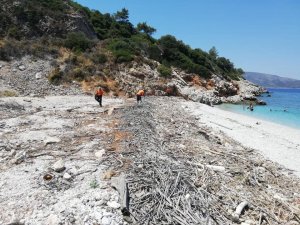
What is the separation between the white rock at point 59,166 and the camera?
909 cm

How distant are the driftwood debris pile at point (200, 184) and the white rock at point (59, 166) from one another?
1353mm

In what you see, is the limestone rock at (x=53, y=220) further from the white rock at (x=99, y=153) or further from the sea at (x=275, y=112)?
the sea at (x=275, y=112)

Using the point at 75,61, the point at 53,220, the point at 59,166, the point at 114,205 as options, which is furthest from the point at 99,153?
the point at 75,61

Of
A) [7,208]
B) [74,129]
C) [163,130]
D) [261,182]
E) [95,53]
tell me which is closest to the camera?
[7,208]

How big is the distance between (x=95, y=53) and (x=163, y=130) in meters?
25.1

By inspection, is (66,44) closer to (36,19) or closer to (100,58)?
(100,58)

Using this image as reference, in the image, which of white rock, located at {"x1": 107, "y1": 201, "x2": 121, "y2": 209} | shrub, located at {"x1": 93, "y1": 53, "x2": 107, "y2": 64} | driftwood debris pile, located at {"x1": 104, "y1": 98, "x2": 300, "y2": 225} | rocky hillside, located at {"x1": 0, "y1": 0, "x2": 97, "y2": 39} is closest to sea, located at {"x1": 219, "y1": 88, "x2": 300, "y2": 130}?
shrub, located at {"x1": 93, "y1": 53, "x2": 107, "y2": 64}

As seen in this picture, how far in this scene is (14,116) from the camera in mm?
17328

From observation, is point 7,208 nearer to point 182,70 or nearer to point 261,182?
point 261,182

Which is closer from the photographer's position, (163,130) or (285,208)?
(285,208)

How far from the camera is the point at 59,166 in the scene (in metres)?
9.17

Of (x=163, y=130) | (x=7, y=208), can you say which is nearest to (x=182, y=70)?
(x=163, y=130)

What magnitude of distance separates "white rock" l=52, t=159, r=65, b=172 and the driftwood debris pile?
1.35m

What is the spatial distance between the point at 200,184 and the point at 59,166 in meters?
4.06
